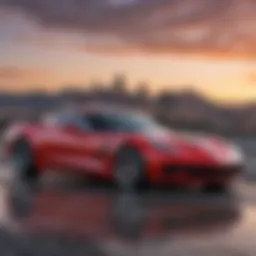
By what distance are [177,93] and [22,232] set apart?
5.34 metres

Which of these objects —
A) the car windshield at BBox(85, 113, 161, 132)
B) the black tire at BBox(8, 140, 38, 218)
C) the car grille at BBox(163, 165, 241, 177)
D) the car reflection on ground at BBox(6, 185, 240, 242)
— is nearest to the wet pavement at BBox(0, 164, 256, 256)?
the car reflection on ground at BBox(6, 185, 240, 242)

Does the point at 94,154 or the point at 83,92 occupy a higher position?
the point at 83,92

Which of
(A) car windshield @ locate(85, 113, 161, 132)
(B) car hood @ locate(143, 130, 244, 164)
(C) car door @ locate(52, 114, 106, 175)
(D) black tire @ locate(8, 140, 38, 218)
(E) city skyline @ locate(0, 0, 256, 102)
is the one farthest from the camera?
(E) city skyline @ locate(0, 0, 256, 102)

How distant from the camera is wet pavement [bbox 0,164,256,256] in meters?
7.34

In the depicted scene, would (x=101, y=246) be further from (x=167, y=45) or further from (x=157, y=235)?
(x=167, y=45)

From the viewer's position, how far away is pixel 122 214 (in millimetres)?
9320

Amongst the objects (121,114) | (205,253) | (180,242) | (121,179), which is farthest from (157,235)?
(121,114)

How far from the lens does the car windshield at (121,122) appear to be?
12203mm

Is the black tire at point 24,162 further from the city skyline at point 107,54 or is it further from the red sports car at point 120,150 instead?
the city skyline at point 107,54

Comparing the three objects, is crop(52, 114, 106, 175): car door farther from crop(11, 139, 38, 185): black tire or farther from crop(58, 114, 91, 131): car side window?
crop(11, 139, 38, 185): black tire

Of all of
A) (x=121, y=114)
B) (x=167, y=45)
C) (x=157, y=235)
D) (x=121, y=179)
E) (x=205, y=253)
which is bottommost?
(x=205, y=253)

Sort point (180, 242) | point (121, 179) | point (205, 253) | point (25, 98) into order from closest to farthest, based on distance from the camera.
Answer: point (205, 253) < point (180, 242) < point (121, 179) < point (25, 98)

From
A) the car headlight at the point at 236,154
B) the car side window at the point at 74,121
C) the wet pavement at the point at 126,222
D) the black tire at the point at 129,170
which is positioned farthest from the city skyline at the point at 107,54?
the wet pavement at the point at 126,222

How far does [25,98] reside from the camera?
493 inches
